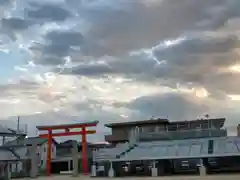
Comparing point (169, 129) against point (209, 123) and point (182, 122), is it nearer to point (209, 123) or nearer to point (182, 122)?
point (209, 123)

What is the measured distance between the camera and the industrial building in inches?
1587

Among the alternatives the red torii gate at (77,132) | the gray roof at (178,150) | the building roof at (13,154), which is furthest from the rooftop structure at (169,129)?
the building roof at (13,154)

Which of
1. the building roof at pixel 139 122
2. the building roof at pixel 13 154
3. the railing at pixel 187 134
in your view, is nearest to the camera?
the railing at pixel 187 134

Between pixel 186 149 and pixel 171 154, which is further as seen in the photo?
pixel 186 149

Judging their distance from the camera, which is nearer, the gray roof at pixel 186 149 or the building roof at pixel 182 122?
the gray roof at pixel 186 149

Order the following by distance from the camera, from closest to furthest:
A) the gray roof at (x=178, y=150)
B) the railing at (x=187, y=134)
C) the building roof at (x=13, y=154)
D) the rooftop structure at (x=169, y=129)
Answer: the gray roof at (x=178, y=150), the railing at (x=187, y=134), the rooftop structure at (x=169, y=129), the building roof at (x=13, y=154)

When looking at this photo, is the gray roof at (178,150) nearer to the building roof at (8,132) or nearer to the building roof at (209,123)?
the building roof at (209,123)

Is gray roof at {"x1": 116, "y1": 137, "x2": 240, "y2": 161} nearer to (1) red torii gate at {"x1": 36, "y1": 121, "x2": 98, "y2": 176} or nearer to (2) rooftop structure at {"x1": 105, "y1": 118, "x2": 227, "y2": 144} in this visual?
(2) rooftop structure at {"x1": 105, "y1": 118, "x2": 227, "y2": 144}

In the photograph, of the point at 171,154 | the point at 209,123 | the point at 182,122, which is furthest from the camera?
the point at 182,122

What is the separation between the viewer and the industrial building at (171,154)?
4031cm

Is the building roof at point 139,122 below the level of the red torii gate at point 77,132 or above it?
above

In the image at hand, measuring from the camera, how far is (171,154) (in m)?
41.5

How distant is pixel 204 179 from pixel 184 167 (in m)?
17.3

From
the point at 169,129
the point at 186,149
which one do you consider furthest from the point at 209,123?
the point at 186,149
